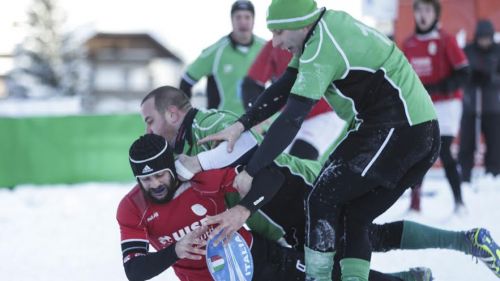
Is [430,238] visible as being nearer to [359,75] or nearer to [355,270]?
[355,270]

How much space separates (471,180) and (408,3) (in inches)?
119

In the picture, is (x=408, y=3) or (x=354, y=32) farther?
(x=408, y=3)

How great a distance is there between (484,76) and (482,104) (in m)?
0.38

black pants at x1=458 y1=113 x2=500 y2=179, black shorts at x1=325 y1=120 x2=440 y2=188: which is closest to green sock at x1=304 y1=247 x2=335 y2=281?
black shorts at x1=325 y1=120 x2=440 y2=188

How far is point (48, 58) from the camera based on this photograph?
42.8 meters

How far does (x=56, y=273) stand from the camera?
4344 millimetres

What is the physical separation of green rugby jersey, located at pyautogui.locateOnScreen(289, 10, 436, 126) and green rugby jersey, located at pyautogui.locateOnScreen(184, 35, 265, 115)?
342cm

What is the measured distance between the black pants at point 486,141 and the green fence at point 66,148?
5.01 m

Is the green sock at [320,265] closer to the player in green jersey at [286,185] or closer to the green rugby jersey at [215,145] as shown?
the player in green jersey at [286,185]

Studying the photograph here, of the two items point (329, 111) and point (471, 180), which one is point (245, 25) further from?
point (471, 180)

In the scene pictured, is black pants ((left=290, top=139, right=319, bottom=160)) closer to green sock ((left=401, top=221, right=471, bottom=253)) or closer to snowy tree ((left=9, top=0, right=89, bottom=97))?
green sock ((left=401, top=221, right=471, bottom=253))

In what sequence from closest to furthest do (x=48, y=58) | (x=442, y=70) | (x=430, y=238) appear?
(x=430, y=238)
(x=442, y=70)
(x=48, y=58)

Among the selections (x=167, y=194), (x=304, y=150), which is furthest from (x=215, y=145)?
(x=304, y=150)

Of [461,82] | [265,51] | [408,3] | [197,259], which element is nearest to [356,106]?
[197,259]
